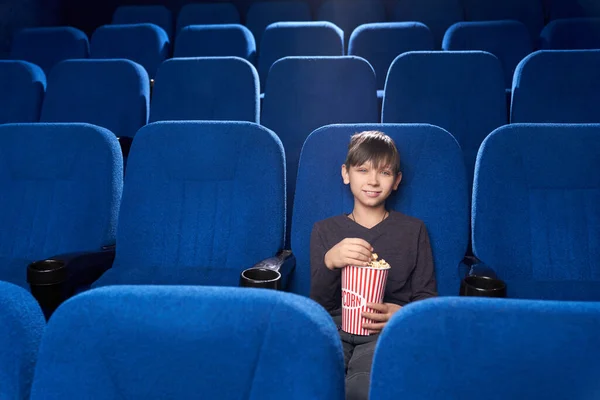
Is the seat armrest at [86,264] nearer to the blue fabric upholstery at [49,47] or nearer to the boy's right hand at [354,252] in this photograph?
the boy's right hand at [354,252]

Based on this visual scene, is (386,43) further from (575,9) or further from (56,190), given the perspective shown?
(56,190)

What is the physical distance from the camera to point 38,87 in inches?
50.8

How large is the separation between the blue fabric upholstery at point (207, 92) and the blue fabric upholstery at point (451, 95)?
1.01ft

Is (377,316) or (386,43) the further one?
(386,43)

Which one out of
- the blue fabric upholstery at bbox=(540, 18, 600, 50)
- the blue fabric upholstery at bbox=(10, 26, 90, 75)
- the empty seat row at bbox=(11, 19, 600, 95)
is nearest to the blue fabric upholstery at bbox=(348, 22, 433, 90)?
the empty seat row at bbox=(11, 19, 600, 95)

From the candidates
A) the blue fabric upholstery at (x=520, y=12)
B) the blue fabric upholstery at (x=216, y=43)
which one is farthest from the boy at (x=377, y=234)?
→ the blue fabric upholstery at (x=520, y=12)

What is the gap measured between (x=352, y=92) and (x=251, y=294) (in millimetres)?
883

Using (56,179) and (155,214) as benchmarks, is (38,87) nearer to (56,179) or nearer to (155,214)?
(56,179)

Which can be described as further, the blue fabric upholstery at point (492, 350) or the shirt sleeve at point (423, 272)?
the shirt sleeve at point (423, 272)

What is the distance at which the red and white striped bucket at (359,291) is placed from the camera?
523 mm

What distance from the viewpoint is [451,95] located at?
1068 mm

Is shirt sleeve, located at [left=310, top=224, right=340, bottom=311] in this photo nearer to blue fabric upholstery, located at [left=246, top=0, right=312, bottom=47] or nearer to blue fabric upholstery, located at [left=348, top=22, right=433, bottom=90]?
blue fabric upholstery, located at [left=348, top=22, right=433, bottom=90]

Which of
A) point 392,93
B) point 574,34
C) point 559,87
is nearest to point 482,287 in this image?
point 392,93

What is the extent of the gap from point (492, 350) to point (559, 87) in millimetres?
1002
